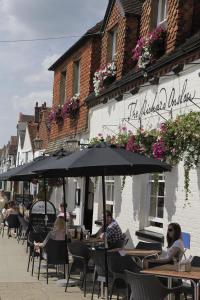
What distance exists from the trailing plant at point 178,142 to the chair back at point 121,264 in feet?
7.16

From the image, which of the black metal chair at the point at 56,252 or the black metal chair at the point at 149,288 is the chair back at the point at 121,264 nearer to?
the black metal chair at the point at 149,288

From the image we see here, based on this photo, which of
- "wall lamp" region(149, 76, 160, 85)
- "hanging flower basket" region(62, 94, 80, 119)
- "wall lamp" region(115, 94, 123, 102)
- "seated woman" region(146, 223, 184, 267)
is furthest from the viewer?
"hanging flower basket" region(62, 94, 80, 119)

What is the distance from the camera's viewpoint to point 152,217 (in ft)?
39.1

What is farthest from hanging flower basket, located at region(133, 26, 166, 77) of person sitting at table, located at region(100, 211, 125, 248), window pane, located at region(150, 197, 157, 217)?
person sitting at table, located at region(100, 211, 125, 248)

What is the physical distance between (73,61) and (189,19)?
8433mm

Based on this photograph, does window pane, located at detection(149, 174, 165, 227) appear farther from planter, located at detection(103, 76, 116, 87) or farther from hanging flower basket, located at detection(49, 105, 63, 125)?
hanging flower basket, located at detection(49, 105, 63, 125)

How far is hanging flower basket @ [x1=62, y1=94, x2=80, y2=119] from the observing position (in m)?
18.3

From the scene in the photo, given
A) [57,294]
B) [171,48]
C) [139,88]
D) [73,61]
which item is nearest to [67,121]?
[73,61]

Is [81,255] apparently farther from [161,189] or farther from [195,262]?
[161,189]

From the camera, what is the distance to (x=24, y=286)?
968 cm

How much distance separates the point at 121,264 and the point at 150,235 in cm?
333

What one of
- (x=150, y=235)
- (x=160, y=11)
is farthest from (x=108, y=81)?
(x=150, y=235)

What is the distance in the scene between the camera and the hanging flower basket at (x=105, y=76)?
1485cm

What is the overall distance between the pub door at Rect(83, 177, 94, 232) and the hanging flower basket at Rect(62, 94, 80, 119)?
2437mm
